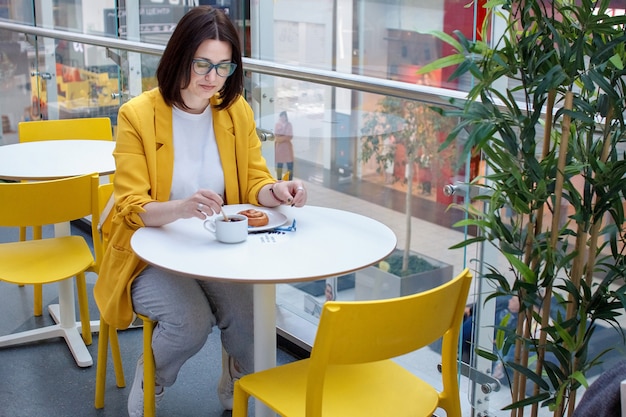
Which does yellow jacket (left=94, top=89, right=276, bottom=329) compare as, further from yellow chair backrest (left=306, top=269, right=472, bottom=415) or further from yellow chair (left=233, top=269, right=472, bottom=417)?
yellow chair backrest (left=306, top=269, right=472, bottom=415)

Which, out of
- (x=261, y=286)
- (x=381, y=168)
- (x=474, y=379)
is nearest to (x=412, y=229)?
(x=381, y=168)

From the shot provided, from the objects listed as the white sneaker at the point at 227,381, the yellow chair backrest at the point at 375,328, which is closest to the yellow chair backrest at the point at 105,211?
the white sneaker at the point at 227,381

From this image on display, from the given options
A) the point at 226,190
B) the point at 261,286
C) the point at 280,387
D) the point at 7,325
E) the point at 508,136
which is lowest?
the point at 7,325

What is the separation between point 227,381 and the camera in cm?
279

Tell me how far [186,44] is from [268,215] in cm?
56

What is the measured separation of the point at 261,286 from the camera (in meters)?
2.25

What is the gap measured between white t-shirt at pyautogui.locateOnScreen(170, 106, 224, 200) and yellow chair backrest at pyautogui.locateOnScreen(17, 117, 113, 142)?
64.9 inches

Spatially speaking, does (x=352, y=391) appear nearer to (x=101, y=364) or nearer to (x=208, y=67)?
(x=208, y=67)

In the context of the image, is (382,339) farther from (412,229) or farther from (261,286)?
(412,229)

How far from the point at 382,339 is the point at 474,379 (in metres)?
0.98

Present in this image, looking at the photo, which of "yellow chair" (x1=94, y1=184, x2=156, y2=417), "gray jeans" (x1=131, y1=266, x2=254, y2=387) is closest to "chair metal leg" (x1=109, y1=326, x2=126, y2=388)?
"yellow chair" (x1=94, y1=184, x2=156, y2=417)

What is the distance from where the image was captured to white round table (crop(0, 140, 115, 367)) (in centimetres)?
319

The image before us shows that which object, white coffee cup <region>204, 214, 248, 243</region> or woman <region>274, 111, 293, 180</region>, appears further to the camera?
woman <region>274, 111, 293, 180</region>

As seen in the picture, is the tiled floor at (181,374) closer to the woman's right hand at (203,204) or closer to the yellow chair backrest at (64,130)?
the woman's right hand at (203,204)
